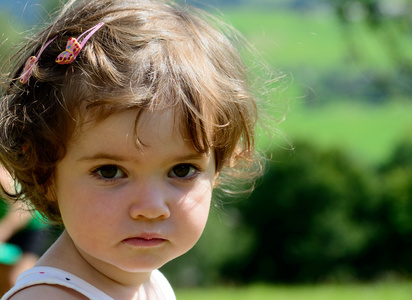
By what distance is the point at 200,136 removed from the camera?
174 cm

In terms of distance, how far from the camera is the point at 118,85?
1.67 meters

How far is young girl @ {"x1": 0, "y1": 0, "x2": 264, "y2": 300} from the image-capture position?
5.37 feet

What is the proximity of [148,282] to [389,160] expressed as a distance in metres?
17.0

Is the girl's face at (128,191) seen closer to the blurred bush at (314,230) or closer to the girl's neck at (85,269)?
the girl's neck at (85,269)

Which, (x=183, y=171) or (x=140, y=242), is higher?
(x=183, y=171)

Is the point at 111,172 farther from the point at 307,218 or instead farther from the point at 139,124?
the point at 307,218

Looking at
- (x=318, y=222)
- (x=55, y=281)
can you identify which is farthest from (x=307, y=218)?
(x=55, y=281)

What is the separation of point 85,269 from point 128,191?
0.32 meters

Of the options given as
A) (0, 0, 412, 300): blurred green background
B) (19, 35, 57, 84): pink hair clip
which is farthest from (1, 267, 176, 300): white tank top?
(0, 0, 412, 300): blurred green background

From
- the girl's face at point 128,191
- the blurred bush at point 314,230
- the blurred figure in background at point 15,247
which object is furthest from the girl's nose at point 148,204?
the blurred bush at point 314,230

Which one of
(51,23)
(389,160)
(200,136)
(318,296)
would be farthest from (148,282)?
(389,160)

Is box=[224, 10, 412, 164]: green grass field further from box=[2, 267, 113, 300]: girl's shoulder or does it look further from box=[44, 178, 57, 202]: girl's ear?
box=[2, 267, 113, 300]: girl's shoulder

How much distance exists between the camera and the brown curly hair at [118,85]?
66.6 inches

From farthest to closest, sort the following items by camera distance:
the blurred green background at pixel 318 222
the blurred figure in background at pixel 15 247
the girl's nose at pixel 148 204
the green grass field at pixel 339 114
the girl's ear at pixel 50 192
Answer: the green grass field at pixel 339 114, the blurred green background at pixel 318 222, the blurred figure in background at pixel 15 247, the girl's ear at pixel 50 192, the girl's nose at pixel 148 204
